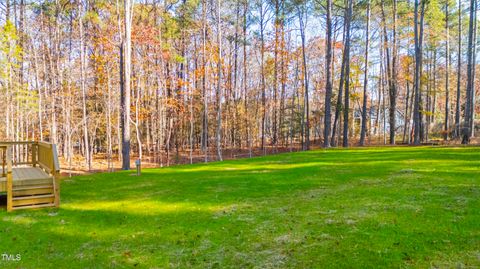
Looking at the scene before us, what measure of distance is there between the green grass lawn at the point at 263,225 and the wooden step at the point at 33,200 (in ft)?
1.05

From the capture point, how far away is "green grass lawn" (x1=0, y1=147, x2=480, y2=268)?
10.9ft

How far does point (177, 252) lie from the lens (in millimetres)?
3590

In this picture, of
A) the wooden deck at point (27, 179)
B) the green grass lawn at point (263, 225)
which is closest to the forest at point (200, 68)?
the wooden deck at point (27, 179)

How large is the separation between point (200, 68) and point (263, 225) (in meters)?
18.4

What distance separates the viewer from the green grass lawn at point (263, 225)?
3.33 metres

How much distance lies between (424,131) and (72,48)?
25484mm

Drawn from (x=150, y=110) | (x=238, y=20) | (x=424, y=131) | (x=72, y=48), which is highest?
(x=238, y=20)

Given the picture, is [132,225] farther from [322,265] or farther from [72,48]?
[72,48]

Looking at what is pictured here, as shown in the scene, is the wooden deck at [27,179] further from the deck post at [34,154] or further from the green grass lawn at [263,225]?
the deck post at [34,154]

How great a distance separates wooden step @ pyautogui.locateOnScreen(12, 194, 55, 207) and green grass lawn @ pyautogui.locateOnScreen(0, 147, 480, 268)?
0.32m

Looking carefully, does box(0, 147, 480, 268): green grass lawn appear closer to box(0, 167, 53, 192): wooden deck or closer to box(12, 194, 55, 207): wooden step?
box(12, 194, 55, 207): wooden step

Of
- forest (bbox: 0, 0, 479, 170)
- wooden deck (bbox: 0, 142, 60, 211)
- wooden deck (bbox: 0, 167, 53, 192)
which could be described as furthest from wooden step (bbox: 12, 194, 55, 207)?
forest (bbox: 0, 0, 479, 170)

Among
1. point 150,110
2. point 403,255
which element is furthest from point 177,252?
point 150,110

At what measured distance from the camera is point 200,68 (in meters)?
21.5
